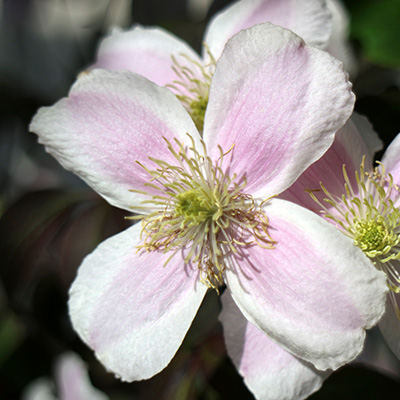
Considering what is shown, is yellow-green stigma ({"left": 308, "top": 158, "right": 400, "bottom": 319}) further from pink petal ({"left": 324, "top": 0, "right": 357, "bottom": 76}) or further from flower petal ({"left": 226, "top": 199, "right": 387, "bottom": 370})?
pink petal ({"left": 324, "top": 0, "right": 357, "bottom": 76})

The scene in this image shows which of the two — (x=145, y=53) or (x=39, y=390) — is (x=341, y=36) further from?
(x=39, y=390)

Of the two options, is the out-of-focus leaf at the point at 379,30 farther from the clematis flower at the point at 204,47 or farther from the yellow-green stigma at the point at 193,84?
the yellow-green stigma at the point at 193,84

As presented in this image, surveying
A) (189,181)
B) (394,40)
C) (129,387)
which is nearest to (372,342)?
(129,387)

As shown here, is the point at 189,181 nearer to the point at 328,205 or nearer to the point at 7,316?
the point at 328,205

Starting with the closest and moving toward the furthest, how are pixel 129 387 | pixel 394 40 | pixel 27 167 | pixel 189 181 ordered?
1. pixel 189 181
2. pixel 394 40
3. pixel 129 387
4. pixel 27 167

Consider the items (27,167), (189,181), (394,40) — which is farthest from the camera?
(27,167)

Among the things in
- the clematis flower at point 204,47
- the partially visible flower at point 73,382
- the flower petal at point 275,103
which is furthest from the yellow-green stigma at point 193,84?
the partially visible flower at point 73,382

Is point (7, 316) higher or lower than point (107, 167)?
lower

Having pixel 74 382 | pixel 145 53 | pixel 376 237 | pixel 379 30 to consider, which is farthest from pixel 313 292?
pixel 74 382
